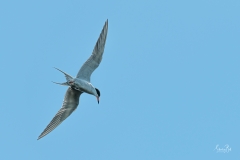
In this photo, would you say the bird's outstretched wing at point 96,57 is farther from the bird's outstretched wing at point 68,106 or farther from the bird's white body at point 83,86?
the bird's outstretched wing at point 68,106

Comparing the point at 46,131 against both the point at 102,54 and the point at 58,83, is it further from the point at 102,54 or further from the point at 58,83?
the point at 102,54

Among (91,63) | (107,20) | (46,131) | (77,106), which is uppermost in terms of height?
(107,20)

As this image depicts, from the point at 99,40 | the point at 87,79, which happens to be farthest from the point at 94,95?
the point at 99,40

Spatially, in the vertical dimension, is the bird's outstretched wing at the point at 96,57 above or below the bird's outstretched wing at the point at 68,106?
above

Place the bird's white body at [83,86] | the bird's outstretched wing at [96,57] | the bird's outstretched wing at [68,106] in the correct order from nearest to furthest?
the bird's white body at [83,86] → the bird's outstretched wing at [68,106] → the bird's outstretched wing at [96,57]

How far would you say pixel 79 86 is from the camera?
68.9ft

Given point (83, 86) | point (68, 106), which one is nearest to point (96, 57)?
point (83, 86)

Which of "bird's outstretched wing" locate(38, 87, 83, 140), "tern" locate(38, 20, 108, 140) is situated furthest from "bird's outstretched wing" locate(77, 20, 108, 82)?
"bird's outstretched wing" locate(38, 87, 83, 140)

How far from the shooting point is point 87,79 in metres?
21.6

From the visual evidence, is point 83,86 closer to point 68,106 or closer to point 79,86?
point 79,86

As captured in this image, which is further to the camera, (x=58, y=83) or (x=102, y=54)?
(x=102, y=54)

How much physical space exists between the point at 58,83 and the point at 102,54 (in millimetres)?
2351

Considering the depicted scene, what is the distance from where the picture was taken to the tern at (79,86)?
69.1 ft

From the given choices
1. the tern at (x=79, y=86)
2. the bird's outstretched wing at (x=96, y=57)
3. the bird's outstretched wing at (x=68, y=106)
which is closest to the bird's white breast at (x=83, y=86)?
the tern at (x=79, y=86)
